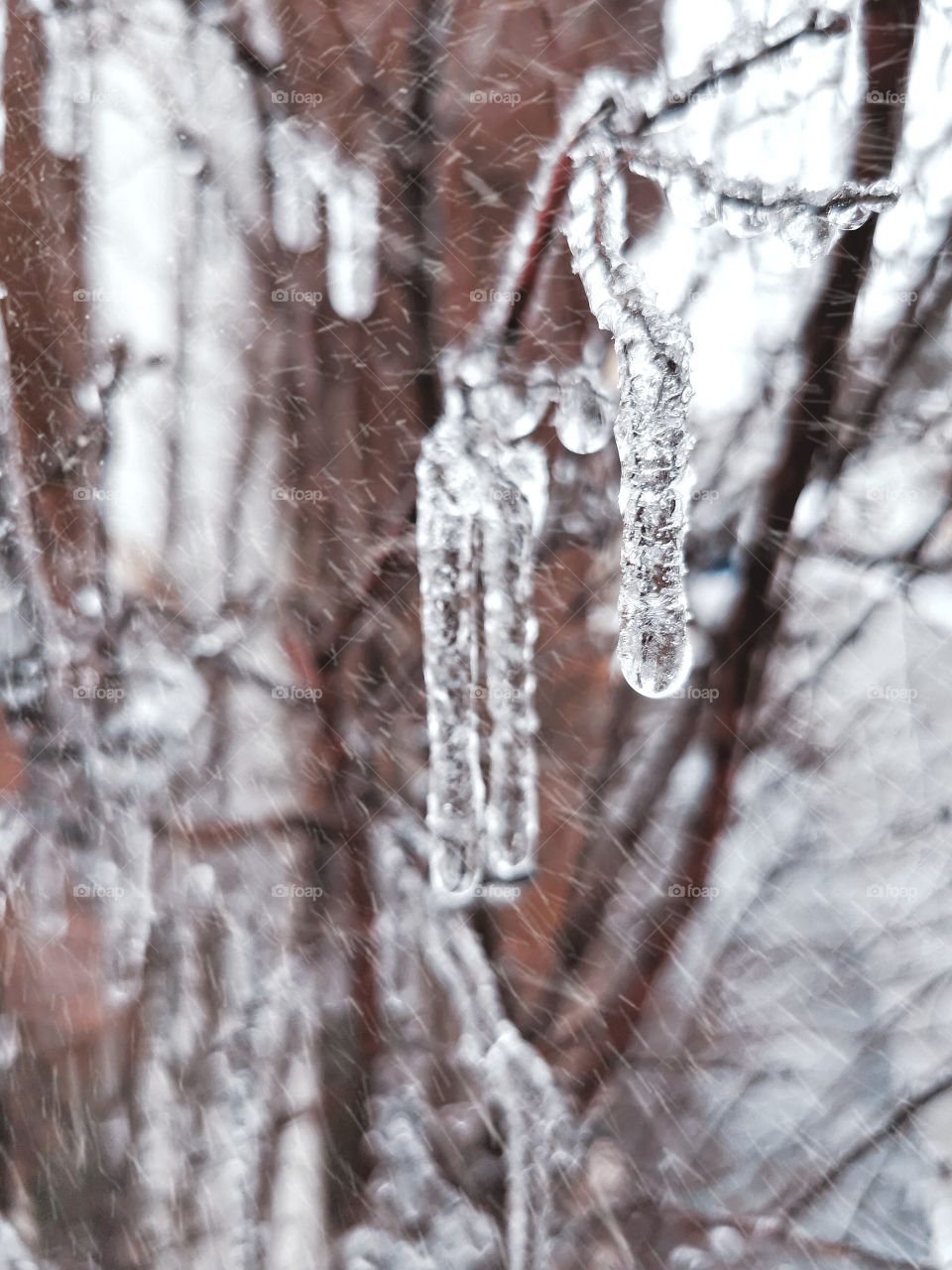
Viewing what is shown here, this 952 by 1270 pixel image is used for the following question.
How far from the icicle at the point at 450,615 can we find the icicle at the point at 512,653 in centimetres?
1

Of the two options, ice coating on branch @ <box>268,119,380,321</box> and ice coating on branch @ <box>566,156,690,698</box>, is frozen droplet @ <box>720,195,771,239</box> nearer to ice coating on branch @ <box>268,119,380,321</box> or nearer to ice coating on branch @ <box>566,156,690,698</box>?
ice coating on branch @ <box>566,156,690,698</box>

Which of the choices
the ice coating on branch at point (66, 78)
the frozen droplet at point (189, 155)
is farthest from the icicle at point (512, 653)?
the ice coating on branch at point (66, 78)

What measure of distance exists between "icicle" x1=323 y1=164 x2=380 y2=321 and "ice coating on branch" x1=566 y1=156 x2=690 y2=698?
17 cm

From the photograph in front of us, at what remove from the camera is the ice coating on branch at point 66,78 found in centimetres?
65

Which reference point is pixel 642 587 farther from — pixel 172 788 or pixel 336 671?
pixel 172 788

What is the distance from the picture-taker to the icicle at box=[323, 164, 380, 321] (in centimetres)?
64

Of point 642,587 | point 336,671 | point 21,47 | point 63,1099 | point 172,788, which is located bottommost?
point 63,1099

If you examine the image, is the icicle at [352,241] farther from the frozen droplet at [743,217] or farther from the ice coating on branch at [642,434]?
the frozen droplet at [743,217]

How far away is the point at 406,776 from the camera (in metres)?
0.65

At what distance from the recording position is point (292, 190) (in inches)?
25.3

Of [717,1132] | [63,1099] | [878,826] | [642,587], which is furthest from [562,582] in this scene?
[63,1099]

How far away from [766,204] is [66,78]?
0.59 m

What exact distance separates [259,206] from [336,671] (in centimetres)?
40

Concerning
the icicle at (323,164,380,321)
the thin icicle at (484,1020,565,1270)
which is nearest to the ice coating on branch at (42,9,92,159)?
the icicle at (323,164,380,321)
